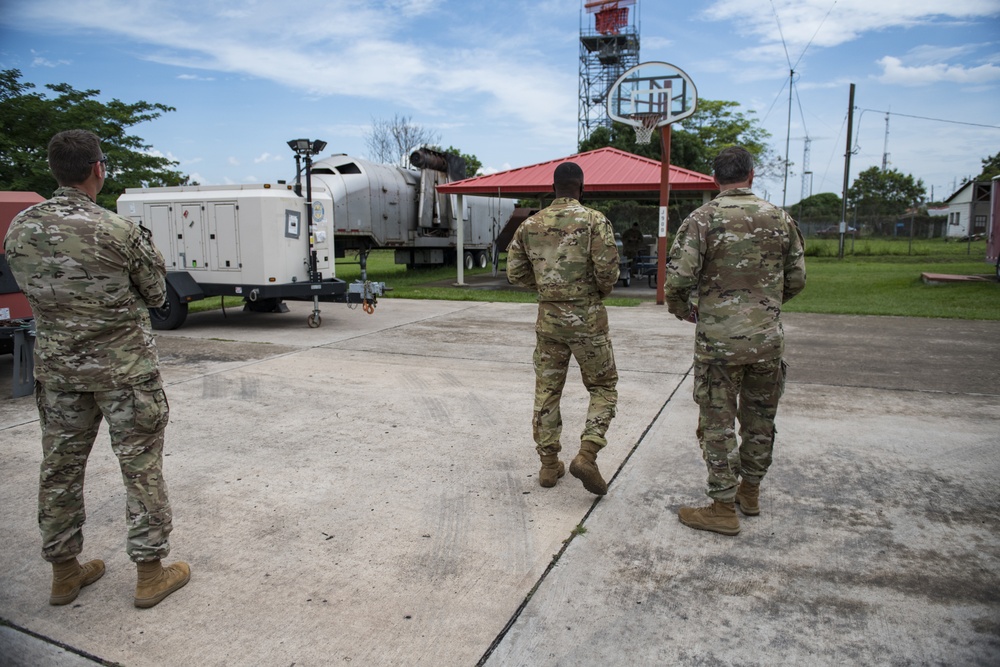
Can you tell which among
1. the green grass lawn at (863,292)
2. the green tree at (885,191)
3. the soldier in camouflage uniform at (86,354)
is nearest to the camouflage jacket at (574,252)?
the soldier in camouflage uniform at (86,354)

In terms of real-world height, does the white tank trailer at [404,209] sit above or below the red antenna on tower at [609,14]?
below

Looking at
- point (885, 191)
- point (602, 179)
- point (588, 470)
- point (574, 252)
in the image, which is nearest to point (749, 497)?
point (588, 470)

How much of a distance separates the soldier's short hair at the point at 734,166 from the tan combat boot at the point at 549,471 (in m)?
1.86

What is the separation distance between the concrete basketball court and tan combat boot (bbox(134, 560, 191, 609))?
0.16 ft

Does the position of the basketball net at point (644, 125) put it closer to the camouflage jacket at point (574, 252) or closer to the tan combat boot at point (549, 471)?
the camouflage jacket at point (574, 252)

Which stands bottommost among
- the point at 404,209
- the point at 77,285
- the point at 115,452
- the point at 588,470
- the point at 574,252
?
the point at 588,470

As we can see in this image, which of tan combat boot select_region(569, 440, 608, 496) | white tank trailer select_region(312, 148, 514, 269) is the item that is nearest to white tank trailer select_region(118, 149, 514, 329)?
white tank trailer select_region(312, 148, 514, 269)

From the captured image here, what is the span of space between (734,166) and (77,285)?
304cm

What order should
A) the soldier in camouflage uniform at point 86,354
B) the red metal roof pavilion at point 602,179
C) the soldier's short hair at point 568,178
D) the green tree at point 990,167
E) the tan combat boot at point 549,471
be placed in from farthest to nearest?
the green tree at point 990,167 → the red metal roof pavilion at point 602,179 → the tan combat boot at point 549,471 → the soldier's short hair at point 568,178 → the soldier in camouflage uniform at point 86,354

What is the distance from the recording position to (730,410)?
3.50 meters

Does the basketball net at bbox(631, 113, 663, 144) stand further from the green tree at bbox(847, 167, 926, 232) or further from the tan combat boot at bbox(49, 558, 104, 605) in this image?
the green tree at bbox(847, 167, 926, 232)

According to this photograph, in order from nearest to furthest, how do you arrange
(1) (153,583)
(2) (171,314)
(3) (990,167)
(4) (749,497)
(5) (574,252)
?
1. (1) (153,583)
2. (4) (749,497)
3. (5) (574,252)
4. (2) (171,314)
5. (3) (990,167)

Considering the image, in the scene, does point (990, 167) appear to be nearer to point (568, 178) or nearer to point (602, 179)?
point (602, 179)

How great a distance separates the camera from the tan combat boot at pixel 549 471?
163 inches
